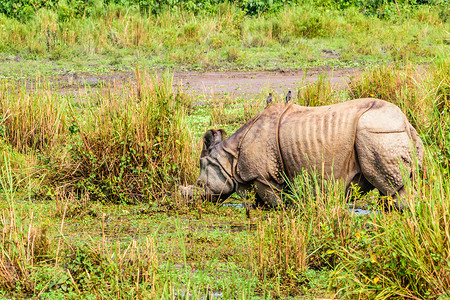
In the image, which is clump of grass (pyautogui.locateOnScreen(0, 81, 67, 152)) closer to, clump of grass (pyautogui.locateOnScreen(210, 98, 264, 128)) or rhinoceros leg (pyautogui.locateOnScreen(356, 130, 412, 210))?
clump of grass (pyautogui.locateOnScreen(210, 98, 264, 128))

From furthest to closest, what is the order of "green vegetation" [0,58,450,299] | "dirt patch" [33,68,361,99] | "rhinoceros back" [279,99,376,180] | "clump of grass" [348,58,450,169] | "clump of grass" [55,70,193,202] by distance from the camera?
1. "dirt patch" [33,68,361,99]
2. "clump of grass" [348,58,450,169]
3. "clump of grass" [55,70,193,202]
4. "rhinoceros back" [279,99,376,180]
5. "green vegetation" [0,58,450,299]

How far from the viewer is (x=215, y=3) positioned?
747 inches

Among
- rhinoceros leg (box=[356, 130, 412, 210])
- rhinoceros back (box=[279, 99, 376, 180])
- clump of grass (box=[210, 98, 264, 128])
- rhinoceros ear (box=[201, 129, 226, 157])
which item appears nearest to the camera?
rhinoceros leg (box=[356, 130, 412, 210])

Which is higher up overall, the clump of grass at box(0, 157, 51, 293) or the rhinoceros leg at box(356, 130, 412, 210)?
the rhinoceros leg at box(356, 130, 412, 210)

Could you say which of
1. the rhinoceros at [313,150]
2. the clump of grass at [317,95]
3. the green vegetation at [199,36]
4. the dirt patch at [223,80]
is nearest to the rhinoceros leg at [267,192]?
the rhinoceros at [313,150]

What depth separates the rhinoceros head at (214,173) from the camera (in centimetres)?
639

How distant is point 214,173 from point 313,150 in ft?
3.56

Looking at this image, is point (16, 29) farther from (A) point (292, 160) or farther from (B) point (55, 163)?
(A) point (292, 160)

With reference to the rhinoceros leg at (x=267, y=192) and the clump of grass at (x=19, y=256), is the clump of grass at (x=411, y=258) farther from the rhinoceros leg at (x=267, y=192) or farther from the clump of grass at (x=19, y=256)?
the clump of grass at (x=19, y=256)

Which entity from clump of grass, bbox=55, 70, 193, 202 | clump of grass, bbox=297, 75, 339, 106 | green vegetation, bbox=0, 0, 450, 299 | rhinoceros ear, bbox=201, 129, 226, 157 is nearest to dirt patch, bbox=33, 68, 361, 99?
green vegetation, bbox=0, 0, 450, 299

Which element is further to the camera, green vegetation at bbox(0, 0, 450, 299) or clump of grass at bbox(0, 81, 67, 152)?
clump of grass at bbox(0, 81, 67, 152)

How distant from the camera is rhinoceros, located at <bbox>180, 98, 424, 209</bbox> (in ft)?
18.3

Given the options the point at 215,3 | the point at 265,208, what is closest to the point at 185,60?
the point at 215,3

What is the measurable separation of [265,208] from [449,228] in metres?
2.62
